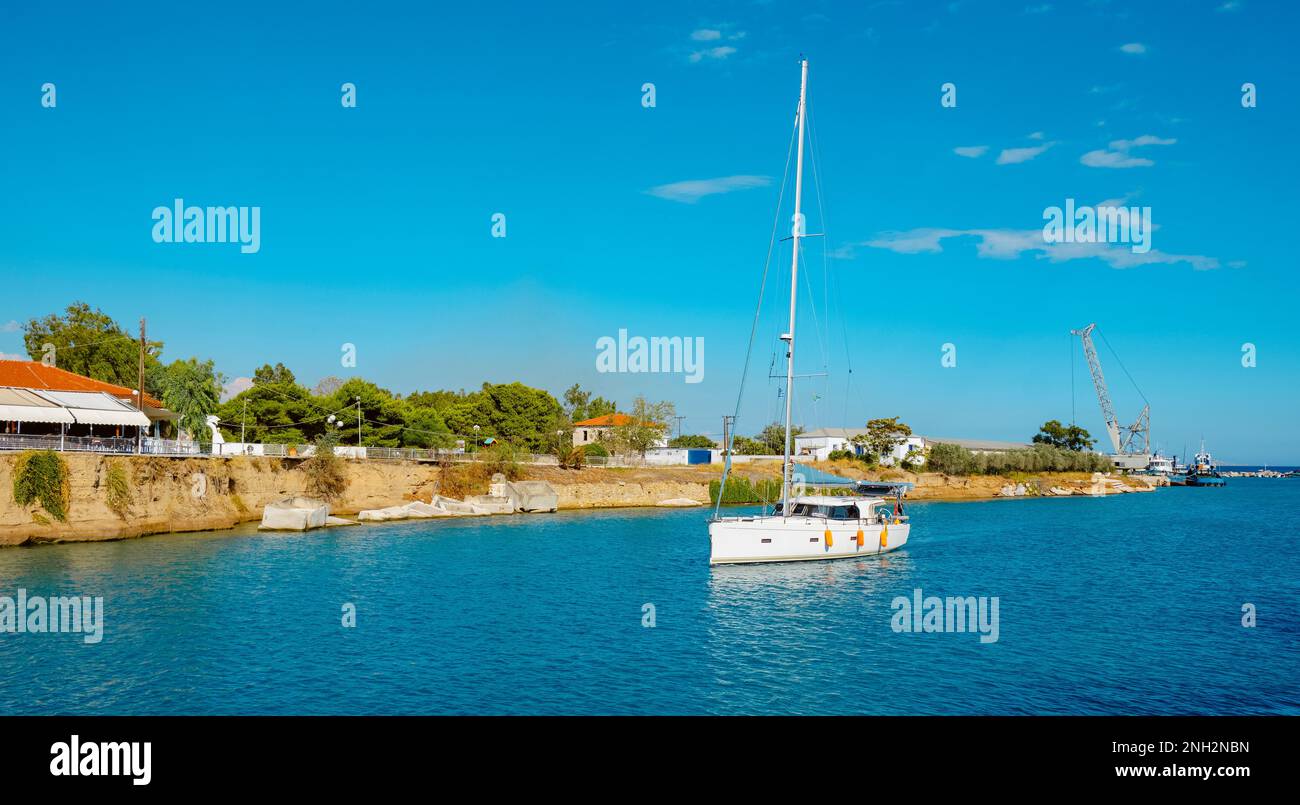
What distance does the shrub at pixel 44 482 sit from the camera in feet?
153

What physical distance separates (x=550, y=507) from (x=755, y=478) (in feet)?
99.8

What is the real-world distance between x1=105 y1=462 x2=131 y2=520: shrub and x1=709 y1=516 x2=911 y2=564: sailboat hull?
35.8 m

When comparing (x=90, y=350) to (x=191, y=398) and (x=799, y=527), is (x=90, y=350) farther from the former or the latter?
(x=799, y=527)

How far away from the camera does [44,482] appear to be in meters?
47.4

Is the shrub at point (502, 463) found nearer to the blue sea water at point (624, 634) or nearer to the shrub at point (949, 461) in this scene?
the blue sea water at point (624, 634)

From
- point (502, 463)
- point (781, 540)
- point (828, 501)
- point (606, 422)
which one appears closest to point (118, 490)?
point (502, 463)

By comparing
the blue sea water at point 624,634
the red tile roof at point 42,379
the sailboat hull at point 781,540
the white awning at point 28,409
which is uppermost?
the red tile roof at point 42,379

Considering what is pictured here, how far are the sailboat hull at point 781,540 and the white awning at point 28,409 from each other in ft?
133

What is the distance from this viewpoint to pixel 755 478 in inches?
4001

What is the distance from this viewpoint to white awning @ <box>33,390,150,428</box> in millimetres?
53938

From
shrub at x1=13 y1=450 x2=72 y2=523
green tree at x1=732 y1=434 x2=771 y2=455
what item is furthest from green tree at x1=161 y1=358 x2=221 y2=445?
green tree at x1=732 y1=434 x2=771 y2=455

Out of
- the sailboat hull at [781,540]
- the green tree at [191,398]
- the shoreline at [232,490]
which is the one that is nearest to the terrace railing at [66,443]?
the shoreline at [232,490]

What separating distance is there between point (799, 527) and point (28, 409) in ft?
150
